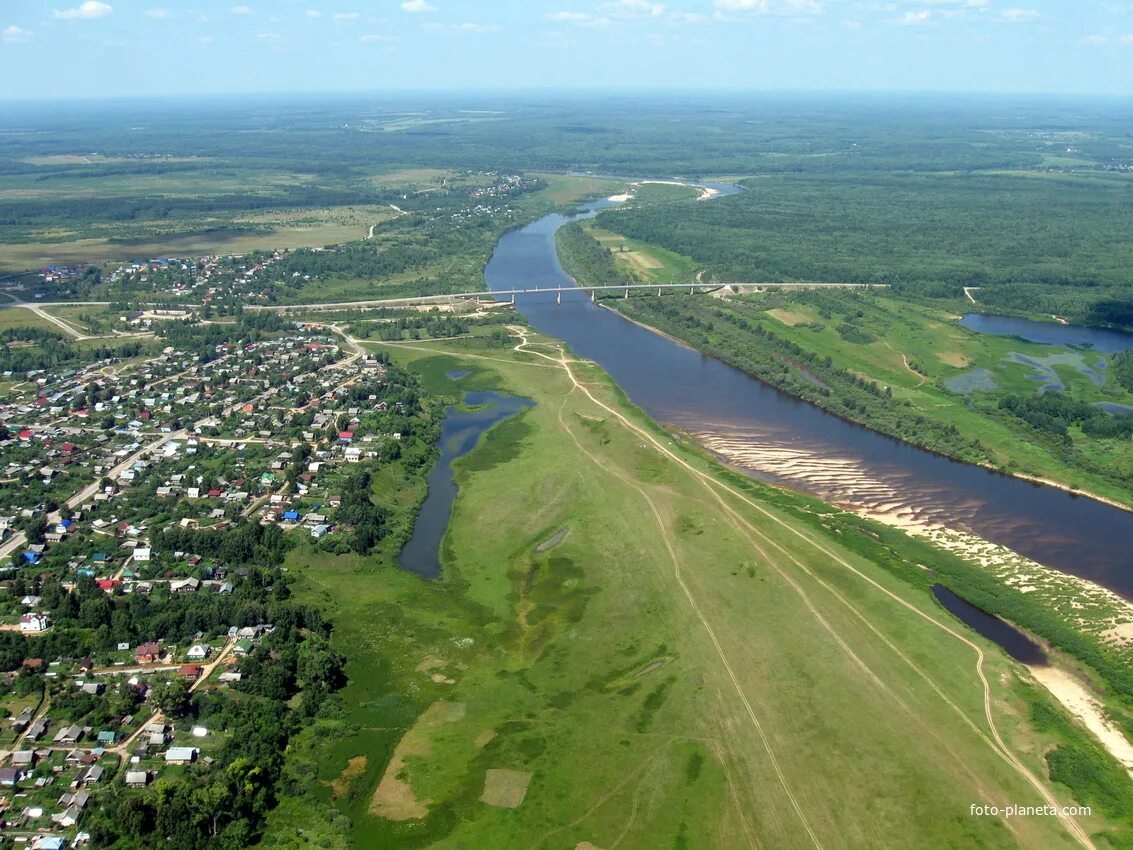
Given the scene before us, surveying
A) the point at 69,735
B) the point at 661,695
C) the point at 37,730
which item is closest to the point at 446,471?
the point at 661,695

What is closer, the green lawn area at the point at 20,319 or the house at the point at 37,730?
the house at the point at 37,730

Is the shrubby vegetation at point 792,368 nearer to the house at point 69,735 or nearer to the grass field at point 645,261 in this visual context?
the grass field at point 645,261

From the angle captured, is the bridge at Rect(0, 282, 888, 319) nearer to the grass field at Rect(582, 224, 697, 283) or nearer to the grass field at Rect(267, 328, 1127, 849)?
the grass field at Rect(582, 224, 697, 283)

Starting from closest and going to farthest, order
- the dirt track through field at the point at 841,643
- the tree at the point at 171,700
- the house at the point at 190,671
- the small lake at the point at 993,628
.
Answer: the dirt track through field at the point at 841,643, the tree at the point at 171,700, the house at the point at 190,671, the small lake at the point at 993,628

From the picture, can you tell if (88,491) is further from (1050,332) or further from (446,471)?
(1050,332)

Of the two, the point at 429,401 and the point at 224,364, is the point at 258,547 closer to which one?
the point at 429,401

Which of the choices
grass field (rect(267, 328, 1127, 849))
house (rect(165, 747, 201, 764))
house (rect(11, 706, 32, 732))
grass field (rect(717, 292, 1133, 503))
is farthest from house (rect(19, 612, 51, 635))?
grass field (rect(717, 292, 1133, 503))

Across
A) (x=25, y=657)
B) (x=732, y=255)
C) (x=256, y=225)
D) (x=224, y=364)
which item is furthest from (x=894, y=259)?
(x=25, y=657)

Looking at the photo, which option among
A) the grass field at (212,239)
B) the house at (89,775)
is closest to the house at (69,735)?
the house at (89,775)
